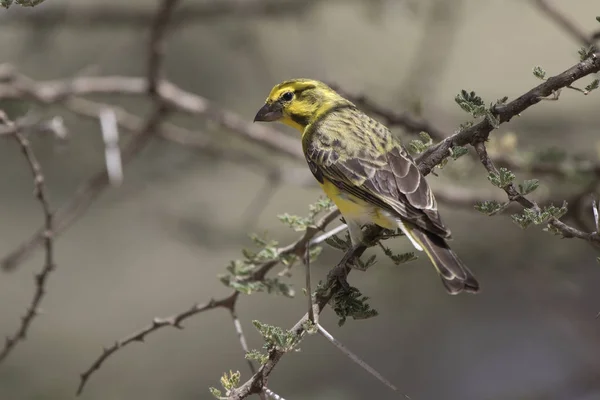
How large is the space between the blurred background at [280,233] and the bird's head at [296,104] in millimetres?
387

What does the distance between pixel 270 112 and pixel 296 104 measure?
112 millimetres

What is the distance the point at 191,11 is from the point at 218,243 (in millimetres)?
2106

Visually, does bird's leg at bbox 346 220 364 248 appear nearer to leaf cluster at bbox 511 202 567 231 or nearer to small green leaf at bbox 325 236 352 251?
small green leaf at bbox 325 236 352 251

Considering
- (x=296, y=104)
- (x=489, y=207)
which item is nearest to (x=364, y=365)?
(x=489, y=207)

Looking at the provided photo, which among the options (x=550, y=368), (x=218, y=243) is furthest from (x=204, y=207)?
(x=550, y=368)

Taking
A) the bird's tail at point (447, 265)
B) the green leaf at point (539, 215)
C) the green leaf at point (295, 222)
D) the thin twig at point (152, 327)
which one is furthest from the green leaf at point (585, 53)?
the thin twig at point (152, 327)

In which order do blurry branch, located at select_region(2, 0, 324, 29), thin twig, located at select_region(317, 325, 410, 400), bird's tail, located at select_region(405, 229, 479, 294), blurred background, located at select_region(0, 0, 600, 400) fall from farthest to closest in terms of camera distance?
blurred background, located at select_region(0, 0, 600, 400) < blurry branch, located at select_region(2, 0, 324, 29) < bird's tail, located at select_region(405, 229, 479, 294) < thin twig, located at select_region(317, 325, 410, 400)

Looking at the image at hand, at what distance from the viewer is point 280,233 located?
6.21 meters

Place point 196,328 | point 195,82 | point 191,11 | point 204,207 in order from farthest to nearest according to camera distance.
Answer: point 195,82 → point 204,207 → point 196,328 → point 191,11

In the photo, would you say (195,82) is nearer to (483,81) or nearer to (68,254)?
(68,254)

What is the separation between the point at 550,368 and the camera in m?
5.59

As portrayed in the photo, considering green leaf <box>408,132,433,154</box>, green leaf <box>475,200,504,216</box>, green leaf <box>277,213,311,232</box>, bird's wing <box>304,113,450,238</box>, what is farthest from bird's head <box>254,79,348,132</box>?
green leaf <box>475,200,504,216</box>

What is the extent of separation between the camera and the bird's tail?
2.15 m

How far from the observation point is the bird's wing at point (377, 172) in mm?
2500
